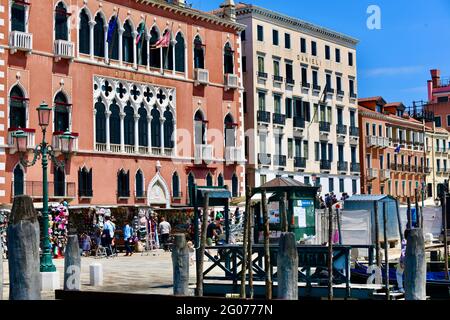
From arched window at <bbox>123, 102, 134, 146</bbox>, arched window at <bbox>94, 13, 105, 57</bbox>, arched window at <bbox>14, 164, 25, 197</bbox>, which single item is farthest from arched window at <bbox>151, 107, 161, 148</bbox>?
arched window at <bbox>14, 164, 25, 197</bbox>

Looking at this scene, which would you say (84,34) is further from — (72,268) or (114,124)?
(72,268)

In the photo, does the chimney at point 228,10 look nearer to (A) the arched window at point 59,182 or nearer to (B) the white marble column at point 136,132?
(B) the white marble column at point 136,132

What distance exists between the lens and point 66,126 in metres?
32.8

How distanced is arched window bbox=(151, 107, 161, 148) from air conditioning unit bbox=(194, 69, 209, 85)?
10.1 feet

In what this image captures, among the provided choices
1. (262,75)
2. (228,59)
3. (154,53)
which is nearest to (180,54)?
(154,53)

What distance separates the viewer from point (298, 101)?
157 feet

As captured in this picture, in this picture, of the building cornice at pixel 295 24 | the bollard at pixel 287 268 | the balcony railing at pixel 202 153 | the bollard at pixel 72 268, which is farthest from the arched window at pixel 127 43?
the bollard at pixel 287 268

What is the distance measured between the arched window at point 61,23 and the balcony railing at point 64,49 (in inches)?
16.2

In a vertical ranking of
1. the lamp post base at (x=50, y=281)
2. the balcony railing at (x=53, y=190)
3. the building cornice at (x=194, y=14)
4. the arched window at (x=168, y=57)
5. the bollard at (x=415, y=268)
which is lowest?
the lamp post base at (x=50, y=281)

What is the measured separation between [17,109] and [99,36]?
529 cm

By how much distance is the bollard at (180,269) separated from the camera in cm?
1312

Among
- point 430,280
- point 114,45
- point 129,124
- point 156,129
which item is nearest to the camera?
point 430,280
